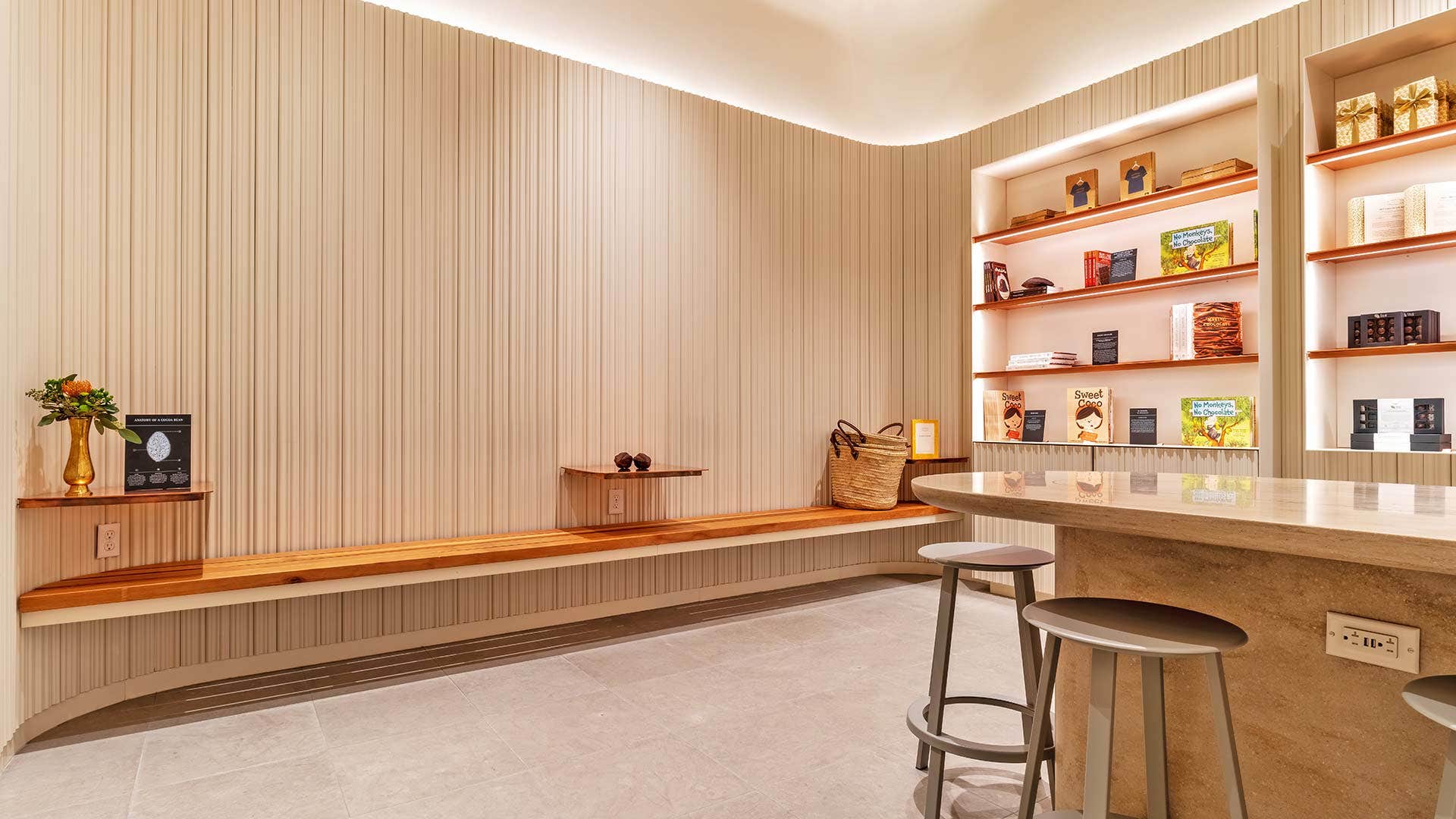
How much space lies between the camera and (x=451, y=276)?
146 inches

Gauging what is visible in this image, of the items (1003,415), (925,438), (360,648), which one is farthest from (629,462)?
(1003,415)

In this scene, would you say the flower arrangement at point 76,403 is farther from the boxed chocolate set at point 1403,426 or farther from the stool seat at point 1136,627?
the boxed chocolate set at point 1403,426

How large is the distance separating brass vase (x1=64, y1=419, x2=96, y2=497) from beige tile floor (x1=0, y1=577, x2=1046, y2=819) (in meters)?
0.82

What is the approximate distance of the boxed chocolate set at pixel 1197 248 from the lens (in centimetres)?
396

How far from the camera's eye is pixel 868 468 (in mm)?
4789

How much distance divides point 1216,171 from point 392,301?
4.01 meters

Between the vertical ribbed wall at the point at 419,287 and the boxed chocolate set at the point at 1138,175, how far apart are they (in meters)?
0.31

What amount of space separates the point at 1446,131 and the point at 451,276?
4226 millimetres

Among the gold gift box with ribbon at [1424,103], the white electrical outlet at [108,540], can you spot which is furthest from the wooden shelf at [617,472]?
the gold gift box with ribbon at [1424,103]

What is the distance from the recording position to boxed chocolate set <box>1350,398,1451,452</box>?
3.23 meters

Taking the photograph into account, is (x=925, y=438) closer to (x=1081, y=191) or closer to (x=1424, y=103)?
(x=1081, y=191)

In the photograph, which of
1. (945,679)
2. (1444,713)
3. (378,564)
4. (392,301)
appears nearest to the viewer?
(1444,713)

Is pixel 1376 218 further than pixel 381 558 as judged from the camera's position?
Yes

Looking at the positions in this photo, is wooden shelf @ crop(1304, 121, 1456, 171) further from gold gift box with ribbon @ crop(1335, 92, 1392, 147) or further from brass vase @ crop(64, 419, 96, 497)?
brass vase @ crop(64, 419, 96, 497)
